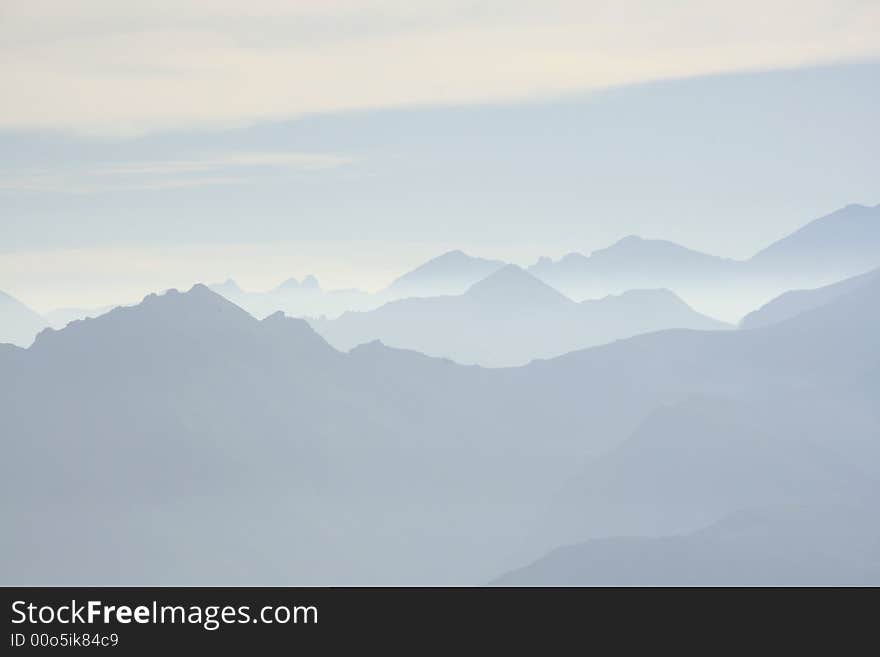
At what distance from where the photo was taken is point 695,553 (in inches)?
5581

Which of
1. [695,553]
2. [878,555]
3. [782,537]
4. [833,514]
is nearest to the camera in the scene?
[695,553]

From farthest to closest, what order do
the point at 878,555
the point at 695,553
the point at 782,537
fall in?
the point at 878,555 < the point at 782,537 < the point at 695,553
